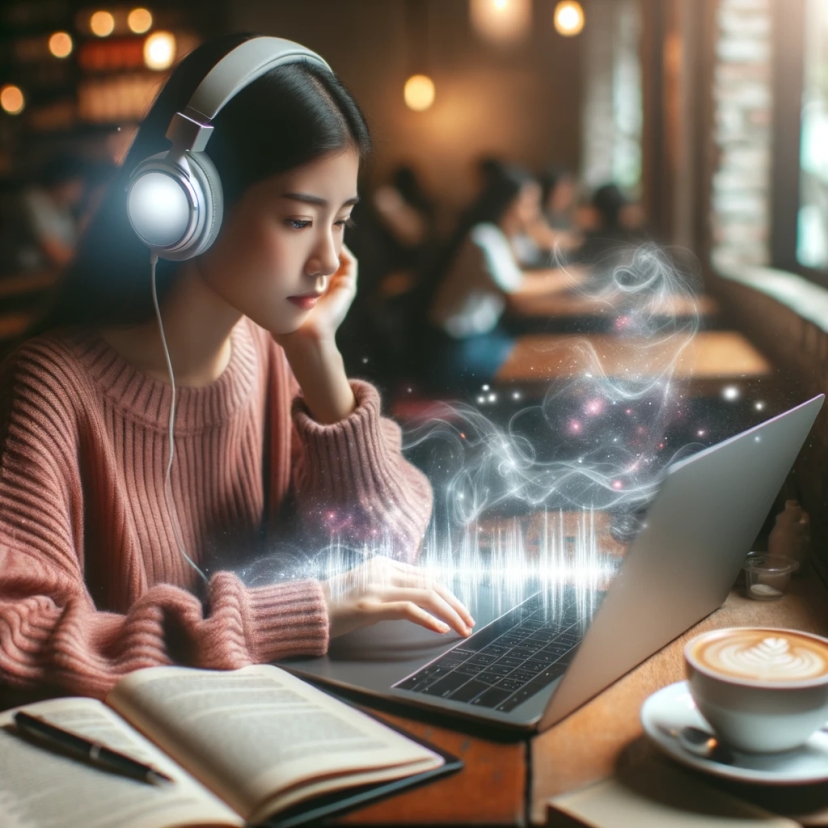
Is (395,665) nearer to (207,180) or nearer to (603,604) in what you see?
(603,604)

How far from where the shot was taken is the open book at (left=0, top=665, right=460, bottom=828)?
0.59m

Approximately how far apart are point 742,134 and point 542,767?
352 cm

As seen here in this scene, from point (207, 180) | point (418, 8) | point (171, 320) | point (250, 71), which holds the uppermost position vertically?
point (418, 8)

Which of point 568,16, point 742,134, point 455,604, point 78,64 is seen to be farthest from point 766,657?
point 78,64

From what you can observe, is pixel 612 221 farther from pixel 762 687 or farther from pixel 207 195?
pixel 762 687

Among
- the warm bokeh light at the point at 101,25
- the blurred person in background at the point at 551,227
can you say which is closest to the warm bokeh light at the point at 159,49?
the warm bokeh light at the point at 101,25

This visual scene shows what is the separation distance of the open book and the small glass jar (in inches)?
17.6

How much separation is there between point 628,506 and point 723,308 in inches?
59.7

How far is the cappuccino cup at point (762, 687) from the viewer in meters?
0.59

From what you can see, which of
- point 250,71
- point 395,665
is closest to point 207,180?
point 250,71

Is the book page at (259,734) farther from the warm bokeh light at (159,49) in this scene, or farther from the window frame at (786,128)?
the warm bokeh light at (159,49)

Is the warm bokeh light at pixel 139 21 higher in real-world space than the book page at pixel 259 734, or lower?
higher

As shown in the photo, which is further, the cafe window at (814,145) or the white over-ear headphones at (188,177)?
the cafe window at (814,145)

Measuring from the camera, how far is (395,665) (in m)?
0.81
